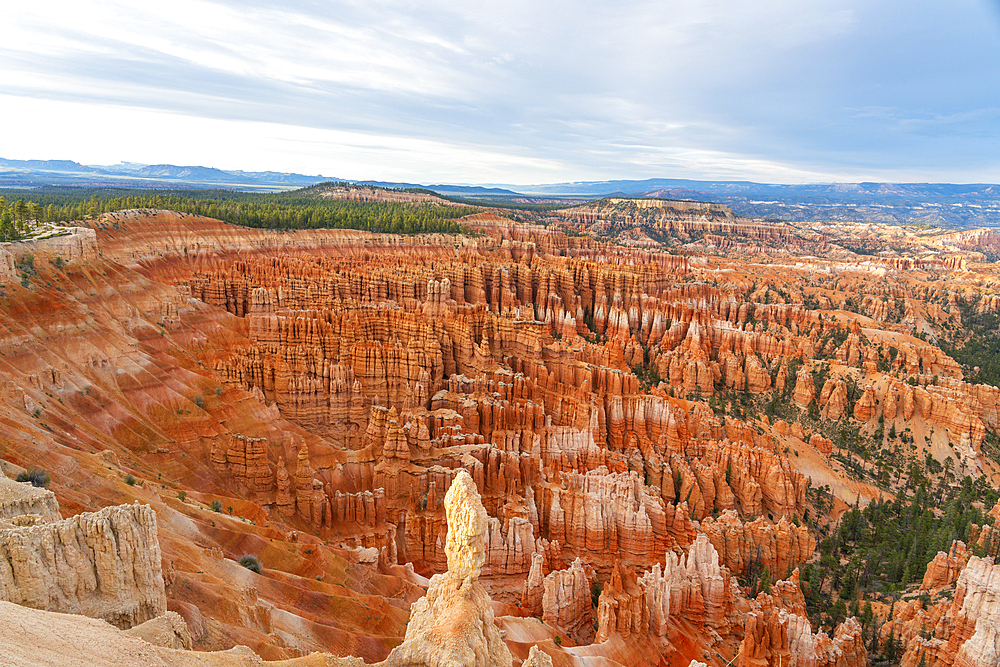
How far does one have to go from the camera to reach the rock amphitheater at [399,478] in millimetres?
10172

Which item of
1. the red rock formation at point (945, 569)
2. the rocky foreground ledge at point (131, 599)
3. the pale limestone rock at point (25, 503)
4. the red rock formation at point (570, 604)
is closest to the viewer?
the rocky foreground ledge at point (131, 599)

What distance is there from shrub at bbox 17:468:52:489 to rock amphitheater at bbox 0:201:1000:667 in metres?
0.31

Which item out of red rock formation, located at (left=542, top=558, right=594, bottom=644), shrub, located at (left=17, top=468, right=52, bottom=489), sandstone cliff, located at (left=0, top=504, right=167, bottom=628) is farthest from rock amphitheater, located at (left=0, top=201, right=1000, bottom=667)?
shrub, located at (left=17, top=468, right=52, bottom=489)

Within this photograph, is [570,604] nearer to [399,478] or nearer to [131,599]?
[399,478]

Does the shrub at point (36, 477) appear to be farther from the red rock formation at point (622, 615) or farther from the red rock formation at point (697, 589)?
the red rock formation at point (697, 589)

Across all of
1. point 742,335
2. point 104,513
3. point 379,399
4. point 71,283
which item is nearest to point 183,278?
point 71,283

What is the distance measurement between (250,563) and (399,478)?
37.8 feet

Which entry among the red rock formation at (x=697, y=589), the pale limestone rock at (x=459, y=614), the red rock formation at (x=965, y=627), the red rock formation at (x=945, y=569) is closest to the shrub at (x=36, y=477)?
the pale limestone rock at (x=459, y=614)

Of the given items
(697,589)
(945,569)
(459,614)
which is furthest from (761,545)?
(459,614)

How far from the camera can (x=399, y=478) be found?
2777 cm

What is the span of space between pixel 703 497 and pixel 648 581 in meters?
12.8

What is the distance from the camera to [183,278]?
157 feet

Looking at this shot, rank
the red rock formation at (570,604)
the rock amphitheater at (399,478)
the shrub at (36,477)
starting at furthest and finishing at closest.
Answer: the red rock formation at (570,604) → the shrub at (36,477) → the rock amphitheater at (399,478)

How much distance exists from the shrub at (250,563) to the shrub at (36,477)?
17.5ft
